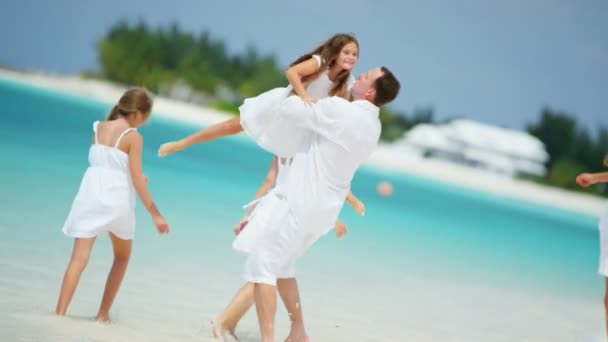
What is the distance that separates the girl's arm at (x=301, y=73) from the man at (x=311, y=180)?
72 mm

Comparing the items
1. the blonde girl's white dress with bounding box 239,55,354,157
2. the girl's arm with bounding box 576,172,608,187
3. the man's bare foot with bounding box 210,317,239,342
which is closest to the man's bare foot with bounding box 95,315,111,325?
the man's bare foot with bounding box 210,317,239,342

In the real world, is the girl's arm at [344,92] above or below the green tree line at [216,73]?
below

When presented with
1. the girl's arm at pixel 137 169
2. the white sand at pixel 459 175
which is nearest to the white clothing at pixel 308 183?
the girl's arm at pixel 137 169

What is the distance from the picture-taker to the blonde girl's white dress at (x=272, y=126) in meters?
4.43

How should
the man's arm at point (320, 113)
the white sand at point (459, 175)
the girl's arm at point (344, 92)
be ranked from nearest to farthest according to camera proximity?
the man's arm at point (320, 113) < the girl's arm at point (344, 92) < the white sand at point (459, 175)

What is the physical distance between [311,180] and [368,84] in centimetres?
56

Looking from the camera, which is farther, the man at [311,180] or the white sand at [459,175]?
the white sand at [459,175]

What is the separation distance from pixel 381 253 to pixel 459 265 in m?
1.32

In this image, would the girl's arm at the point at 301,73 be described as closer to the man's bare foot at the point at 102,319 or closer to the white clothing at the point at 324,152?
the white clothing at the point at 324,152

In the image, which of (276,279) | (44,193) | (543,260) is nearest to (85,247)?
(276,279)

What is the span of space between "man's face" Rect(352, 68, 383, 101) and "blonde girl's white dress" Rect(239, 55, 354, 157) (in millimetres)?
344

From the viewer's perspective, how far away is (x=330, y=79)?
4.76 metres

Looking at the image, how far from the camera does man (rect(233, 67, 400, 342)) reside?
14.0 feet

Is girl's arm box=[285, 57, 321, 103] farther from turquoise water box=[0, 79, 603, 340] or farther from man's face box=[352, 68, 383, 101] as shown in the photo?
turquoise water box=[0, 79, 603, 340]
